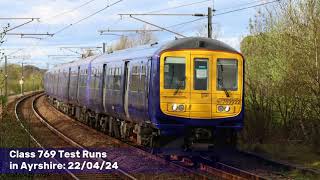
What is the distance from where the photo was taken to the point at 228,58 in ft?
43.6

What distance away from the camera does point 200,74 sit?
1315 cm

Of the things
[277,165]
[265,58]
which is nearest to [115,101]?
[277,165]

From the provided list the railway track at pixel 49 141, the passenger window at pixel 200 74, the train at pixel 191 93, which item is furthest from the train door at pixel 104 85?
the passenger window at pixel 200 74

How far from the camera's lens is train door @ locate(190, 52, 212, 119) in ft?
42.5

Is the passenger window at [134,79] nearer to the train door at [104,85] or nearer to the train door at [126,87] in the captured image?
the train door at [126,87]

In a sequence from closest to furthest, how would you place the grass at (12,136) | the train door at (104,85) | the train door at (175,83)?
1. the train door at (175,83)
2. the grass at (12,136)
3. the train door at (104,85)

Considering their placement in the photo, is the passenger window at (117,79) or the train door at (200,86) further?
the passenger window at (117,79)

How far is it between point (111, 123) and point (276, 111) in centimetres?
575

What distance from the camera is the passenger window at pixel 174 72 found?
1295 cm

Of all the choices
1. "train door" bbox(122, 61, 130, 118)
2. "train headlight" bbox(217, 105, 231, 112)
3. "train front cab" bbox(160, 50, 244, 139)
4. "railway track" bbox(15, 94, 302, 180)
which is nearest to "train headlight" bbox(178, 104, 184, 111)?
"train front cab" bbox(160, 50, 244, 139)

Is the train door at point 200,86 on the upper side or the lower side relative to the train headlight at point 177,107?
upper

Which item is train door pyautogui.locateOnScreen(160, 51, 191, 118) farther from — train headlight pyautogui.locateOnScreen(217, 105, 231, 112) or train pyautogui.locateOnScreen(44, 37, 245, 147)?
train headlight pyautogui.locateOnScreen(217, 105, 231, 112)

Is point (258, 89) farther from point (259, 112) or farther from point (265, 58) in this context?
point (265, 58)

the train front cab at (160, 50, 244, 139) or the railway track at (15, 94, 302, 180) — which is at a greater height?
the train front cab at (160, 50, 244, 139)
